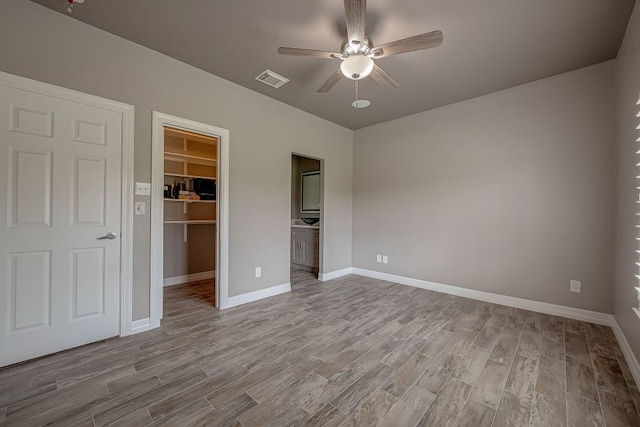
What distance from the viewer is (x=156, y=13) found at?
7.02ft

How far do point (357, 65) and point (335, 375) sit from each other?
243cm

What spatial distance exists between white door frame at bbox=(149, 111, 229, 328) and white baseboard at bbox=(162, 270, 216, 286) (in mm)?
A: 1590

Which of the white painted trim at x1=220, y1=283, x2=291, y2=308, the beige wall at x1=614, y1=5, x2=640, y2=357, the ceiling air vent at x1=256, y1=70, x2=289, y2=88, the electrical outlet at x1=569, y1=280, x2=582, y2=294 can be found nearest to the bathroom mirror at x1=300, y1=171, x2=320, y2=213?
the white painted trim at x1=220, y1=283, x2=291, y2=308

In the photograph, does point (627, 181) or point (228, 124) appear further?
point (228, 124)

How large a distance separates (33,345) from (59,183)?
1.31 metres

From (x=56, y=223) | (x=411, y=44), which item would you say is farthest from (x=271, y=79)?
(x=56, y=223)

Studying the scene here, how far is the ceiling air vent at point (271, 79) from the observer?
3.04 m

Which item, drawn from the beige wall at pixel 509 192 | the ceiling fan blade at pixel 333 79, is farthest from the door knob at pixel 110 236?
the beige wall at pixel 509 192

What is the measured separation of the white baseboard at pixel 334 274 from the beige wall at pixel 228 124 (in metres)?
0.09

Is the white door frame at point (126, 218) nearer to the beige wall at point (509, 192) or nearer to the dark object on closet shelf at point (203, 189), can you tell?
the dark object on closet shelf at point (203, 189)

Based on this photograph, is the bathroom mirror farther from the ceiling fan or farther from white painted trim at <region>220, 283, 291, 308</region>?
the ceiling fan

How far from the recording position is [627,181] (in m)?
2.28

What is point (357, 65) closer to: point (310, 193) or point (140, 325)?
point (140, 325)

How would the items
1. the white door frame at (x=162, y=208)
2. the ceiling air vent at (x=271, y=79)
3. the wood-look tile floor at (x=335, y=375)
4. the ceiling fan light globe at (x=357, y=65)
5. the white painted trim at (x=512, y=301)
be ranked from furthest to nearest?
the ceiling air vent at (x=271, y=79), the white painted trim at (x=512, y=301), the white door frame at (x=162, y=208), the ceiling fan light globe at (x=357, y=65), the wood-look tile floor at (x=335, y=375)
